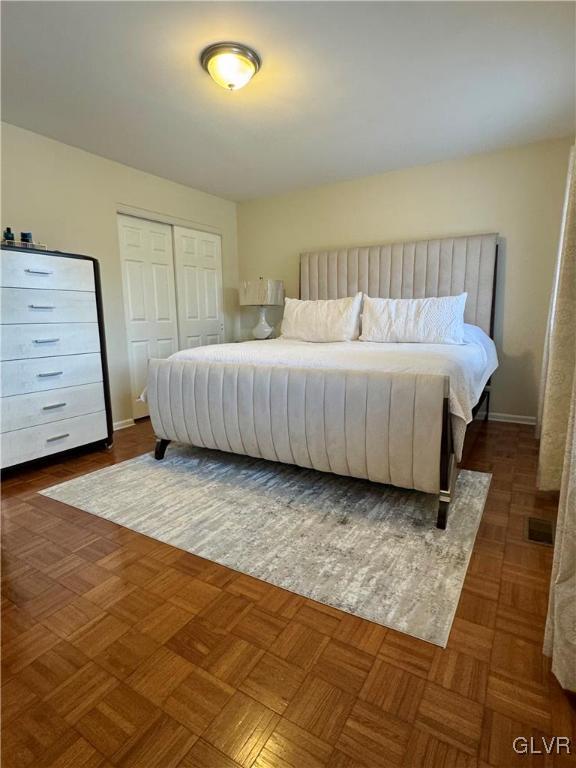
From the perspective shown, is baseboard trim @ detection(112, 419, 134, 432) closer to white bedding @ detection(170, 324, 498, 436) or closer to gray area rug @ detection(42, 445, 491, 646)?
gray area rug @ detection(42, 445, 491, 646)

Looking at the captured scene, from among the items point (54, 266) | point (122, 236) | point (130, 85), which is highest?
point (130, 85)

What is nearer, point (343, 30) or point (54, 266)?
point (343, 30)

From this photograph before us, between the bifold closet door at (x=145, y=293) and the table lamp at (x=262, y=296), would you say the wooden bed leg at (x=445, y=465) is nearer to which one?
the bifold closet door at (x=145, y=293)

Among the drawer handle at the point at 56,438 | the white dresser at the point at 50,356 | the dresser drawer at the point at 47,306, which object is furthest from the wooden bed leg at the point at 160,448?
the dresser drawer at the point at 47,306

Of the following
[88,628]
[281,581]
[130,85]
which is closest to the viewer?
[88,628]

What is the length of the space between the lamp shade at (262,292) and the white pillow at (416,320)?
4.09 ft

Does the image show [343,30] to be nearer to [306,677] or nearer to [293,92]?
[293,92]

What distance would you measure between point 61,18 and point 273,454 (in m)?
2.30

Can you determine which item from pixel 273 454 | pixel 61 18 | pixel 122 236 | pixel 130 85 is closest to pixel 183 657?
pixel 273 454

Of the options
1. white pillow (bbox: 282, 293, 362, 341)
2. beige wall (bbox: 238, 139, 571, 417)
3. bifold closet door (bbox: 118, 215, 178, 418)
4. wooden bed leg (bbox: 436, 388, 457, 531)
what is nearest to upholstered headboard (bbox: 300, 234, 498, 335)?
beige wall (bbox: 238, 139, 571, 417)

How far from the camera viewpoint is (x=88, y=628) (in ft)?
4.16

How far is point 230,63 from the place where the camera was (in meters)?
1.98

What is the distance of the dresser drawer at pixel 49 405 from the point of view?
7.80 ft

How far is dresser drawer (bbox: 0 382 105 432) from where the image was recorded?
7.80 feet
